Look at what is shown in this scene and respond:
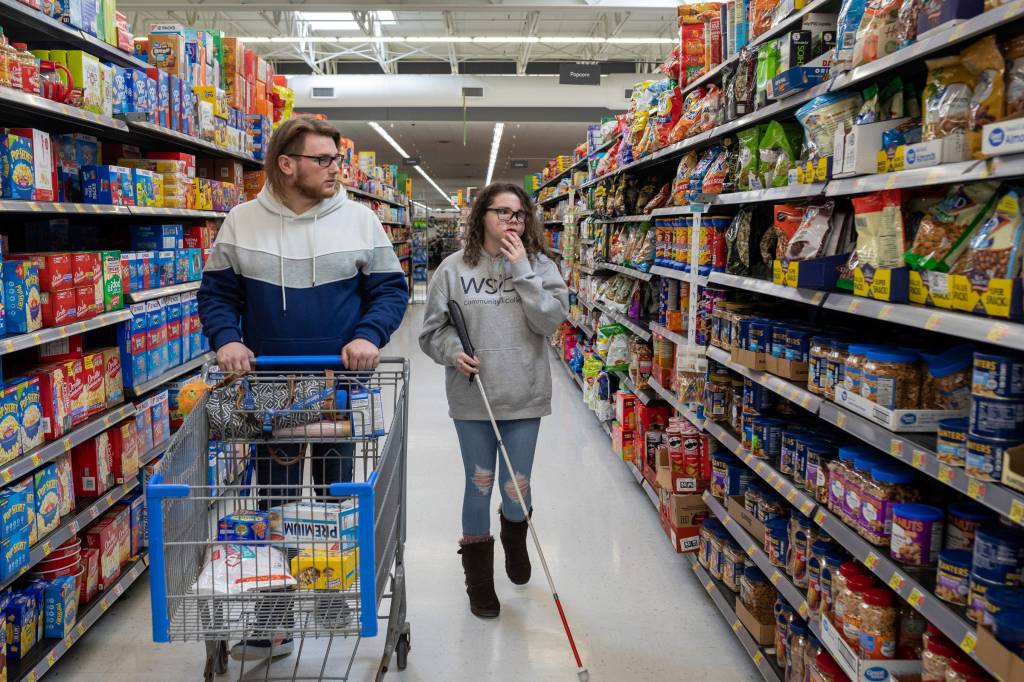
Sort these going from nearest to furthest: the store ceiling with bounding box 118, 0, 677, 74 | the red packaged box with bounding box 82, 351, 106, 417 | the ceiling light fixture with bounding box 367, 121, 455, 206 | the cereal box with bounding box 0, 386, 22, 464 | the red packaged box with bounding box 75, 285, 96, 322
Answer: the cereal box with bounding box 0, 386, 22, 464
the red packaged box with bounding box 75, 285, 96, 322
the red packaged box with bounding box 82, 351, 106, 417
the store ceiling with bounding box 118, 0, 677, 74
the ceiling light fixture with bounding box 367, 121, 455, 206

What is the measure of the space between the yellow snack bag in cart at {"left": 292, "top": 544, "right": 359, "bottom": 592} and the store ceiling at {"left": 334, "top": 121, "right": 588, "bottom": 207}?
633 inches

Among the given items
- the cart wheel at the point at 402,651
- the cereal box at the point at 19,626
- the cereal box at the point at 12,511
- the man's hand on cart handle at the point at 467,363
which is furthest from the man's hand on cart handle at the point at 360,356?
the cereal box at the point at 19,626

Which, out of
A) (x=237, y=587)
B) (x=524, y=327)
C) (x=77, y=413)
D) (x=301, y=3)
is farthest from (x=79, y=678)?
(x=301, y=3)

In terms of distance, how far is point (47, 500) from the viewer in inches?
111

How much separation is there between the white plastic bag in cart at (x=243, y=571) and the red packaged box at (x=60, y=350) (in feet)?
4.92

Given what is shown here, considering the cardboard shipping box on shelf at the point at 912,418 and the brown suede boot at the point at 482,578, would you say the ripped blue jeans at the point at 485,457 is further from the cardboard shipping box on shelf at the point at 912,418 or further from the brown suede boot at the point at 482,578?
the cardboard shipping box on shelf at the point at 912,418

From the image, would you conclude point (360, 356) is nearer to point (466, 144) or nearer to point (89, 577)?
point (89, 577)

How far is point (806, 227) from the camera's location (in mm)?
2553

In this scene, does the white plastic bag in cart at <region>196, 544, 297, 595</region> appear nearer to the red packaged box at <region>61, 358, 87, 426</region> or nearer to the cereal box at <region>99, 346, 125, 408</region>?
the red packaged box at <region>61, 358, 87, 426</region>

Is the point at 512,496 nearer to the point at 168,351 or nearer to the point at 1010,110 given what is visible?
the point at 168,351

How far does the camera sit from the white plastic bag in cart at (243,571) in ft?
6.21

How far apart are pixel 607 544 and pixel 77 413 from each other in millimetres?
2444

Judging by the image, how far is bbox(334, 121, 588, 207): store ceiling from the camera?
18625mm

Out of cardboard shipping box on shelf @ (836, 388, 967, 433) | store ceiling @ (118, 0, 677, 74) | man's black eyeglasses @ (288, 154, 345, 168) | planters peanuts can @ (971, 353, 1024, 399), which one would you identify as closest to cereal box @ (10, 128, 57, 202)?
man's black eyeglasses @ (288, 154, 345, 168)
